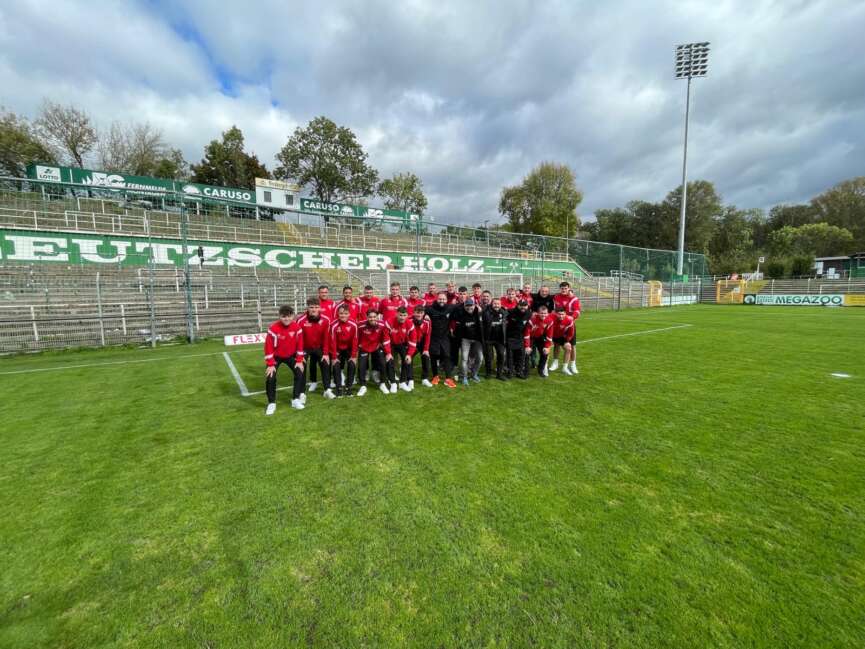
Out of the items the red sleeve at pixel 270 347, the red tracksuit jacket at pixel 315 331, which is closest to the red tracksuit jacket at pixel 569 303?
the red tracksuit jacket at pixel 315 331

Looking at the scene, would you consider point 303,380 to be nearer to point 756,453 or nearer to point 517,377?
point 517,377

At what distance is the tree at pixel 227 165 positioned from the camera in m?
45.4

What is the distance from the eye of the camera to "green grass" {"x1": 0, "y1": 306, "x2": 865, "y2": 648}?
2.01 meters

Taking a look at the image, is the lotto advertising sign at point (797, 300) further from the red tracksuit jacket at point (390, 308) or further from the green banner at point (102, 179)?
the green banner at point (102, 179)

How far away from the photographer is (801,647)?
5.99 feet

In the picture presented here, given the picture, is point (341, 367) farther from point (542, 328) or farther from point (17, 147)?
point (17, 147)

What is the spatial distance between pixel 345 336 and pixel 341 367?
0.54 meters

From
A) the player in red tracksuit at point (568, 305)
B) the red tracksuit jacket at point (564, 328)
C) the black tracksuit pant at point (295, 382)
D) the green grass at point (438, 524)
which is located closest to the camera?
the green grass at point (438, 524)

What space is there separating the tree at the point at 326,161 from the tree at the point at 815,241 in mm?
64028

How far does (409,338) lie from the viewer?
6.66 m

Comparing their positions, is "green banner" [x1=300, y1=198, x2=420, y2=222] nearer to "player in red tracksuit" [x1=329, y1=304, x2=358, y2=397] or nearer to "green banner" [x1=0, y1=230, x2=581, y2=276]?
"green banner" [x1=0, y1=230, x2=581, y2=276]

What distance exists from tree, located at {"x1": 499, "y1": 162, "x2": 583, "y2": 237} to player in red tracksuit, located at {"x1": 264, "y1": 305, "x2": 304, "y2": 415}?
5549 cm

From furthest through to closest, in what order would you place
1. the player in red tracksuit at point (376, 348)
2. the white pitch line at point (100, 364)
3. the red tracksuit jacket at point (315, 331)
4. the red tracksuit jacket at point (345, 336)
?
the white pitch line at point (100, 364) < the player in red tracksuit at point (376, 348) < the red tracksuit jacket at point (345, 336) < the red tracksuit jacket at point (315, 331)

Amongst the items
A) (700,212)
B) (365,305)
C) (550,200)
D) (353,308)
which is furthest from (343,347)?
(700,212)
